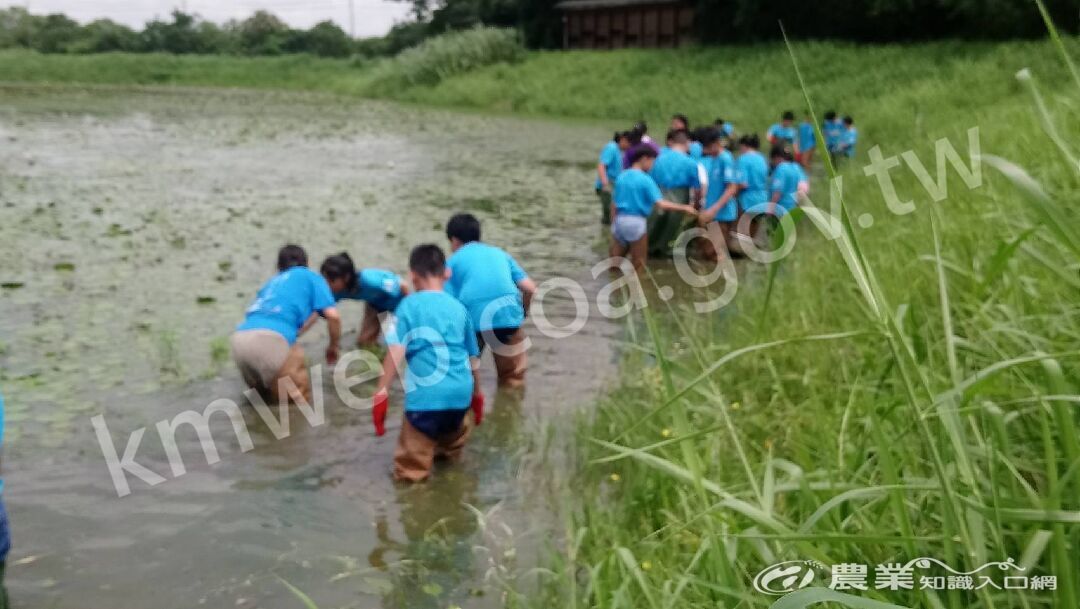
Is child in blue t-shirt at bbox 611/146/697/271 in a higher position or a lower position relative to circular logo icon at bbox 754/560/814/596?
higher

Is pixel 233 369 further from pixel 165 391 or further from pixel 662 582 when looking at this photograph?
pixel 662 582

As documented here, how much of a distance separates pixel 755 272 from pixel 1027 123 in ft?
9.63

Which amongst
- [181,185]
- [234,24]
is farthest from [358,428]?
[234,24]

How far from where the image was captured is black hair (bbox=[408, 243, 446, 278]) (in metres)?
5.01

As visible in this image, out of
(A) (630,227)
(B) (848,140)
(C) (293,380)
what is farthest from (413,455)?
(B) (848,140)

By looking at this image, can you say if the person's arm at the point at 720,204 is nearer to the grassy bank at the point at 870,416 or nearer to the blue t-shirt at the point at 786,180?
the blue t-shirt at the point at 786,180

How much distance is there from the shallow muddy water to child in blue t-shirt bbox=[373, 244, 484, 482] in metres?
0.22

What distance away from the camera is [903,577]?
2260mm

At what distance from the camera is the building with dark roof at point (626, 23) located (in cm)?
4416

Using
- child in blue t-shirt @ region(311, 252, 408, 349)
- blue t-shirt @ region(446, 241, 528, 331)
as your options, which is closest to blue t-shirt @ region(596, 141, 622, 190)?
child in blue t-shirt @ region(311, 252, 408, 349)

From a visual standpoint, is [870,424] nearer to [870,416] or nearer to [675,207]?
[870,416]

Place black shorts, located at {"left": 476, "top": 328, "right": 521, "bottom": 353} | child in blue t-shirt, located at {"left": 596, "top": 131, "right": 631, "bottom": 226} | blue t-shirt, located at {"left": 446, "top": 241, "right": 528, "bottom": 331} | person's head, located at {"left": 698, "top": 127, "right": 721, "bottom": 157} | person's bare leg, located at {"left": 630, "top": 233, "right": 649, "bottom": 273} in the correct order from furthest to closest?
child in blue t-shirt, located at {"left": 596, "top": 131, "right": 631, "bottom": 226}, person's head, located at {"left": 698, "top": 127, "right": 721, "bottom": 157}, person's bare leg, located at {"left": 630, "top": 233, "right": 649, "bottom": 273}, black shorts, located at {"left": 476, "top": 328, "right": 521, "bottom": 353}, blue t-shirt, located at {"left": 446, "top": 241, "right": 528, "bottom": 331}

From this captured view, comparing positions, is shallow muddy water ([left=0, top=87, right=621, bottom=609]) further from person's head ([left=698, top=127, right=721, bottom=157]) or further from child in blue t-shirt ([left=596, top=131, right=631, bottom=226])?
person's head ([left=698, top=127, right=721, bottom=157])

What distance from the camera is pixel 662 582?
3076 mm
